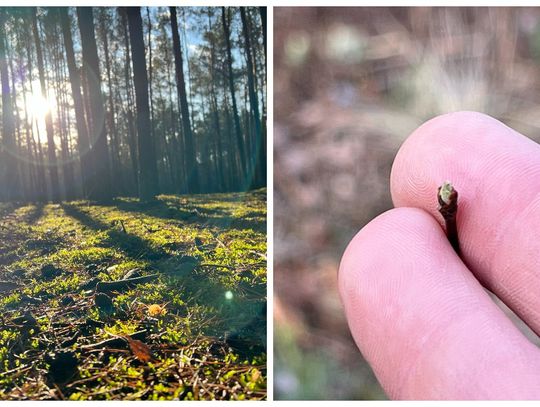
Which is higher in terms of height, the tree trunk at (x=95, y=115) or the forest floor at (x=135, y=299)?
the tree trunk at (x=95, y=115)

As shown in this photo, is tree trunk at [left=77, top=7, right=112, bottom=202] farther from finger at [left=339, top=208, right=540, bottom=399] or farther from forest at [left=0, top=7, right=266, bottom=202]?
finger at [left=339, top=208, right=540, bottom=399]

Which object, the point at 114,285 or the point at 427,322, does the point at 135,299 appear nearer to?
the point at 114,285

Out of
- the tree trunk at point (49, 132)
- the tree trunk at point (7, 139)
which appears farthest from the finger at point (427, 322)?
the tree trunk at point (7, 139)

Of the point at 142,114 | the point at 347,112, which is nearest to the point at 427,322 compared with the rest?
the point at 347,112

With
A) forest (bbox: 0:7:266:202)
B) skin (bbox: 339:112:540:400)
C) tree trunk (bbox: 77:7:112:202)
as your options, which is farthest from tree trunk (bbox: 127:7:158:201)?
skin (bbox: 339:112:540:400)

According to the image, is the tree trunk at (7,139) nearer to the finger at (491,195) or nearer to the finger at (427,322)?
the finger at (427,322)

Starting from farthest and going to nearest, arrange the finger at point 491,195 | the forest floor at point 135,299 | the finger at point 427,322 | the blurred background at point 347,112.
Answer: the blurred background at point 347,112
the forest floor at point 135,299
the finger at point 491,195
the finger at point 427,322

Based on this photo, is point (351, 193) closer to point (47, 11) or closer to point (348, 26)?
point (348, 26)
